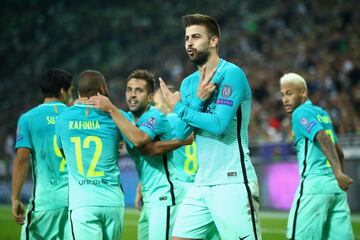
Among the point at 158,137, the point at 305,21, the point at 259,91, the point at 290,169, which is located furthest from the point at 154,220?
the point at 305,21

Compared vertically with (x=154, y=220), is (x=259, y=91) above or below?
above

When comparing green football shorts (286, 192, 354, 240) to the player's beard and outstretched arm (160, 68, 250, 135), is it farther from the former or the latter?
the player's beard

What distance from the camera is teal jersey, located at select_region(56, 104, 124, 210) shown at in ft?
18.1

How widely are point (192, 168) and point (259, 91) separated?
12982 millimetres

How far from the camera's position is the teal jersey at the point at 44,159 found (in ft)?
20.6

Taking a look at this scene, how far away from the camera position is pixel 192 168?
22.1 feet

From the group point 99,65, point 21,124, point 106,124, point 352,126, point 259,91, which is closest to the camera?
point 106,124

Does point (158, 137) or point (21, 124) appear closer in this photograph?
point (158, 137)

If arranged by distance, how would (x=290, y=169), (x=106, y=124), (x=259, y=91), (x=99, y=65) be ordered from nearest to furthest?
(x=106, y=124) → (x=290, y=169) → (x=259, y=91) → (x=99, y=65)

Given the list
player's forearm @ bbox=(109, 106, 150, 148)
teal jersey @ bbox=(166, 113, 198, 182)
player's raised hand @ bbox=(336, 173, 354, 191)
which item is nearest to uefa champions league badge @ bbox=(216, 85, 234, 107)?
player's forearm @ bbox=(109, 106, 150, 148)

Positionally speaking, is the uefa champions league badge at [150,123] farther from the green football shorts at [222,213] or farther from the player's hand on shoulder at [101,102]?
the green football shorts at [222,213]

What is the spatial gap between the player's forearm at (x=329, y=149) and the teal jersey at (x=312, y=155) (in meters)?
0.13

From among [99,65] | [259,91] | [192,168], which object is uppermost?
[99,65]

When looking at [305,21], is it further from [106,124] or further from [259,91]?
[106,124]
